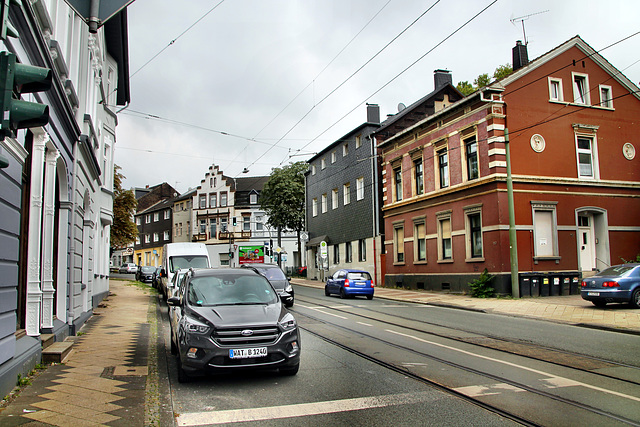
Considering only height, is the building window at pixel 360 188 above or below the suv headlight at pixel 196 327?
above

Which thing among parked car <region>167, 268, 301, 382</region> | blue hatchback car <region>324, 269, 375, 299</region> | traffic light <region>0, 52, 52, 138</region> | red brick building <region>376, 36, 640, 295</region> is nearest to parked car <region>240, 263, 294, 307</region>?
blue hatchback car <region>324, 269, 375, 299</region>

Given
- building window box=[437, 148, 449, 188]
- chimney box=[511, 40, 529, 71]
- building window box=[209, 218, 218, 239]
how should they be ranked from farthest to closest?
building window box=[209, 218, 218, 239], chimney box=[511, 40, 529, 71], building window box=[437, 148, 449, 188]

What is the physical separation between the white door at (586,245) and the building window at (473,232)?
181 inches

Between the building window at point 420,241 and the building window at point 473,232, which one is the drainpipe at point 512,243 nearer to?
the building window at point 473,232

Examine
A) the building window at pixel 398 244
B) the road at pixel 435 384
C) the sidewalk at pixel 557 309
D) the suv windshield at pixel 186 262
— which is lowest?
the sidewalk at pixel 557 309

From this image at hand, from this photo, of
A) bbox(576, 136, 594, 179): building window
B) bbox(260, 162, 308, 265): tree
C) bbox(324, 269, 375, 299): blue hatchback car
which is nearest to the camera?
bbox(324, 269, 375, 299): blue hatchback car

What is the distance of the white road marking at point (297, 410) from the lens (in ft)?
18.6

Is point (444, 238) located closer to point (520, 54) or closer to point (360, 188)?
point (520, 54)

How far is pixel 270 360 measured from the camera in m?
7.36

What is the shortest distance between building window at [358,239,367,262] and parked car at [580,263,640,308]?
797 inches

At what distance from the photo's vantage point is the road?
5723 millimetres

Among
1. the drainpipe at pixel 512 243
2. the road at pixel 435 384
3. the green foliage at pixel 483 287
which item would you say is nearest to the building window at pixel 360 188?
the green foliage at pixel 483 287

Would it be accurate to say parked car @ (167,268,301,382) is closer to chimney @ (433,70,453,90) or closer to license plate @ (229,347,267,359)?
license plate @ (229,347,267,359)

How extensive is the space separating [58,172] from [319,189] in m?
35.3
